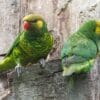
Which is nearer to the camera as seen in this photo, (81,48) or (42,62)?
(81,48)

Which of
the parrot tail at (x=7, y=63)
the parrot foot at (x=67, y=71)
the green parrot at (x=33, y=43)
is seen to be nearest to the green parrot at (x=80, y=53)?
the parrot foot at (x=67, y=71)

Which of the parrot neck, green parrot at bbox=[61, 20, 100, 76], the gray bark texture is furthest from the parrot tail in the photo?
green parrot at bbox=[61, 20, 100, 76]

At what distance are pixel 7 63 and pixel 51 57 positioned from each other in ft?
1.20

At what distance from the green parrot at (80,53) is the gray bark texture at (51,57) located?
94 millimetres

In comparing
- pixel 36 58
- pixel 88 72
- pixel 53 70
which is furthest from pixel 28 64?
pixel 88 72

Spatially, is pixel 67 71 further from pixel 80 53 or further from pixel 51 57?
pixel 51 57

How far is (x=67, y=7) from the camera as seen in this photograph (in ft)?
10.1

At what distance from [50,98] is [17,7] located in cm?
109

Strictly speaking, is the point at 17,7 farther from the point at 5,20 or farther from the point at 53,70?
the point at 53,70

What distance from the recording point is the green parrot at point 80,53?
229cm

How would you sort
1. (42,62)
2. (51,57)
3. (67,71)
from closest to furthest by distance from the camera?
(67,71)
(42,62)
(51,57)

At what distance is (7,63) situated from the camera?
2.88 meters

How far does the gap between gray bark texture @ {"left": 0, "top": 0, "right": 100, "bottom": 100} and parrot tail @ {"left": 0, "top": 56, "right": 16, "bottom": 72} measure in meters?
0.06

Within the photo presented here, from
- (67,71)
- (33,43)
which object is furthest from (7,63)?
(67,71)
